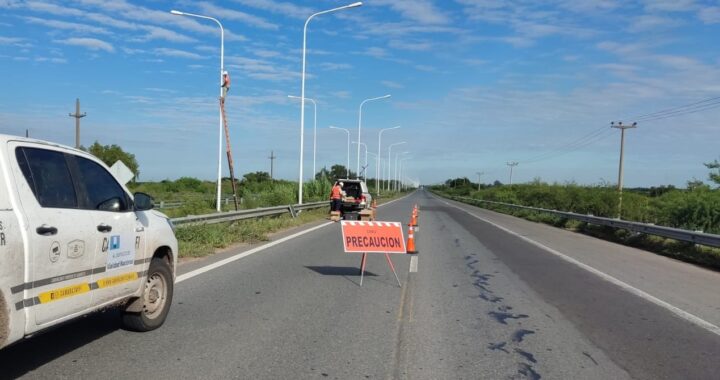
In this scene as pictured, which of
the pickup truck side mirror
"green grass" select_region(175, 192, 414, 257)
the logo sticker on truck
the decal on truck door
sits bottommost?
"green grass" select_region(175, 192, 414, 257)

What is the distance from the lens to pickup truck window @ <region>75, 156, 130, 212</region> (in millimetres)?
5379

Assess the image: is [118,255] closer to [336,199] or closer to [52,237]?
[52,237]

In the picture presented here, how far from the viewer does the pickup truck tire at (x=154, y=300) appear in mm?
6316

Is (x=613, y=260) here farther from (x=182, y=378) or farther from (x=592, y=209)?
(x=592, y=209)

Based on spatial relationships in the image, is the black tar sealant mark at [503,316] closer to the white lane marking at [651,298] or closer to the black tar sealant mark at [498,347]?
the black tar sealant mark at [498,347]

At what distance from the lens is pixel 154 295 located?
21.5ft

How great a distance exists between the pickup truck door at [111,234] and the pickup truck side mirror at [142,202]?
8 centimetres

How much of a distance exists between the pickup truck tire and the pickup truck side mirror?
29.1 inches

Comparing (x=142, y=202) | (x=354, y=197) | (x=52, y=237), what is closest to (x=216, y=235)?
(x=142, y=202)

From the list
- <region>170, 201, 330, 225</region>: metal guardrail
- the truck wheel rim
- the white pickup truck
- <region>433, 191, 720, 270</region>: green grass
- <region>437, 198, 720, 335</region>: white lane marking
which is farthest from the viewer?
<region>433, 191, 720, 270</region>: green grass

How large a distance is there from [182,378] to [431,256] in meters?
9.96

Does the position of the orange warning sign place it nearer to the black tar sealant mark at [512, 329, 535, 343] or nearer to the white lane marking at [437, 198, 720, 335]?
the black tar sealant mark at [512, 329, 535, 343]

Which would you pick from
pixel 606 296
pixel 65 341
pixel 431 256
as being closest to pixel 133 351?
pixel 65 341

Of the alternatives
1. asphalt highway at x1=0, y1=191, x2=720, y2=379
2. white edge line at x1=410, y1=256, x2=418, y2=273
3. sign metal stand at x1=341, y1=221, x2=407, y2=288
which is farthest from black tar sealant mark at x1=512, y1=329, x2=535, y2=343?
white edge line at x1=410, y1=256, x2=418, y2=273
